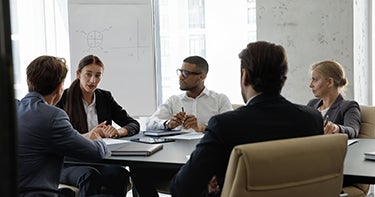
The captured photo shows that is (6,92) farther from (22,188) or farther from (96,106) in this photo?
(96,106)

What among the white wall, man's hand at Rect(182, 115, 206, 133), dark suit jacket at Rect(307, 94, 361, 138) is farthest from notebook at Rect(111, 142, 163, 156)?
the white wall

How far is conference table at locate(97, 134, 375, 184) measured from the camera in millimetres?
1799

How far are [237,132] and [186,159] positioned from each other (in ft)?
1.85

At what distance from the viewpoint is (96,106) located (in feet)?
10.2

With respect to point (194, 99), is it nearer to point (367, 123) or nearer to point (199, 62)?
point (199, 62)

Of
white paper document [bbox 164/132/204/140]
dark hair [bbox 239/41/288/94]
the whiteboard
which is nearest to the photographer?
dark hair [bbox 239/41/288/94]

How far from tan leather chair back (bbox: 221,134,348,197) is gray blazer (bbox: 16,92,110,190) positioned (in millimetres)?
848

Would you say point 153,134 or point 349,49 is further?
point 349,49

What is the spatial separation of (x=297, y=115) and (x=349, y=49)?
8.15 feet

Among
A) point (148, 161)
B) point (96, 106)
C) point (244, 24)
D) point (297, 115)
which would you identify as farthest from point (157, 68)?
point (297, 115)

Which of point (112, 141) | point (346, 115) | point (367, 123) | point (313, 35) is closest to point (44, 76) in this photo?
point (112, 141)

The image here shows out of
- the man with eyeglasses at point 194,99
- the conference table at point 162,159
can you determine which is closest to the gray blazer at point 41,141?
the conference table at point 162,159

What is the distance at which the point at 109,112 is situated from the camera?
125 inches

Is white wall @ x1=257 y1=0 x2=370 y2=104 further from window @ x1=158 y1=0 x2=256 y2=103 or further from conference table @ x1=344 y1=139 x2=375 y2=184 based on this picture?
conference table @ x1=344 y1=139 x2=375 y2=184
